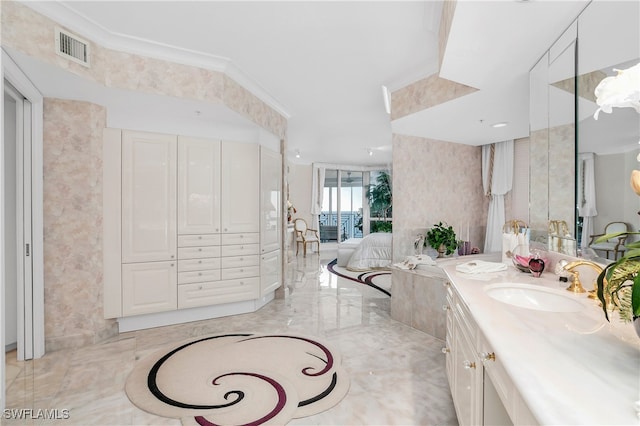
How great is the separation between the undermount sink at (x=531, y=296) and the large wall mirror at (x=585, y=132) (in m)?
0.40

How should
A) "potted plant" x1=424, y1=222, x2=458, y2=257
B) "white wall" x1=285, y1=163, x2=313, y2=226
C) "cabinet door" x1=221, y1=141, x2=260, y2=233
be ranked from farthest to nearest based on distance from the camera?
"white wall" x1=285, y1=163, x2=313, y2=226, "potted plant" x1=424, y1=222, x2=458, y2=257, "cabinet door" x1=221, y1=141, x2=260, y2=233

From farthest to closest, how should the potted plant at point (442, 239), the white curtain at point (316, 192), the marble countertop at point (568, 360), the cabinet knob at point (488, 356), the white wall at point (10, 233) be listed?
the white curtain at point (316, 192), the potted plant at point (442, 239), the white wall at point (10, 233), the cabinet knob at point (488, 356), the marble countertop at point (568, 360)

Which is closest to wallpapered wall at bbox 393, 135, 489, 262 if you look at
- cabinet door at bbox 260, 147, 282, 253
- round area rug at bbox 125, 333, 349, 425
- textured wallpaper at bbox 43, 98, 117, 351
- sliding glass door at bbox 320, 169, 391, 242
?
cabinet door at bbox 260, 147, 282, 253

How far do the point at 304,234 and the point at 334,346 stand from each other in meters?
5.58

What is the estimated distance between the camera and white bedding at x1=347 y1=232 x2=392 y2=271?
6363 millimetres

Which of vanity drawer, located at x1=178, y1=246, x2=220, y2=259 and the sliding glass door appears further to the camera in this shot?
the sliding glass door

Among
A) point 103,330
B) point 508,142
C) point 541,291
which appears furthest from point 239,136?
point 508,142

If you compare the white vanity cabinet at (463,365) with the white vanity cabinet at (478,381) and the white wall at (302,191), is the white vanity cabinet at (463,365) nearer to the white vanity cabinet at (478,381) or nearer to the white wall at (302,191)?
the white vanity cabinet at (478,381)

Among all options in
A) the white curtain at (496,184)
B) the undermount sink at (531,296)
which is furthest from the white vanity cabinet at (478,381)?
the white curtain at (496,184)

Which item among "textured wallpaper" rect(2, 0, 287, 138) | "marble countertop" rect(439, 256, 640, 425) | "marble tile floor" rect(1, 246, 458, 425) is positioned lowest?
"marble tile floor" rect(1, 246, 458, 425)

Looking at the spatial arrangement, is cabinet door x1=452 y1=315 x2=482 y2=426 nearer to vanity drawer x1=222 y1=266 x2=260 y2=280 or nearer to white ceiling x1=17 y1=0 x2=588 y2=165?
white ceiling x1=17 y1=0 x2=588 y2=165

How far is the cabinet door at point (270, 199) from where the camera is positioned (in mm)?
3887

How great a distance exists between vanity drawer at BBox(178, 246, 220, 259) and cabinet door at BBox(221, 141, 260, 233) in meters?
0.26

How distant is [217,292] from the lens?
3.62m
